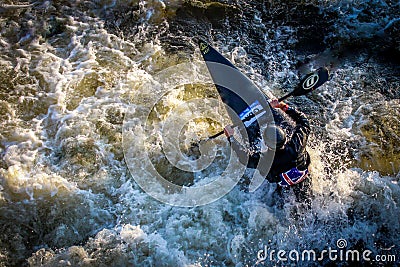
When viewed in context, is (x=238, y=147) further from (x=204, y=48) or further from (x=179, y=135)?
(x=204, y=48)

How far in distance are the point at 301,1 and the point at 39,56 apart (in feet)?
19.1

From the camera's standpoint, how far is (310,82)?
19.6 feet

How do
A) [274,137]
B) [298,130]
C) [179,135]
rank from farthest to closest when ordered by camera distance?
[179,135] < [298,130] < [274,137]

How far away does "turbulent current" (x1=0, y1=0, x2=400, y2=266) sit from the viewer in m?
5.53

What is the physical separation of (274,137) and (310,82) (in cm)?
163

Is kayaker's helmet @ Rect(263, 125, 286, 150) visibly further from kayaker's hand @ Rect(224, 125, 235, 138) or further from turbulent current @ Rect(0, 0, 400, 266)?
turbulent current @ Rect(0, 0, 400, 266)

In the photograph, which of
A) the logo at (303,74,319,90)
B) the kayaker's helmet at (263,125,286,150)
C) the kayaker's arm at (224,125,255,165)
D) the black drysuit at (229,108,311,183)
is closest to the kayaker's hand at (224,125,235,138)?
the kayaker's arm at (224,125,255,165)

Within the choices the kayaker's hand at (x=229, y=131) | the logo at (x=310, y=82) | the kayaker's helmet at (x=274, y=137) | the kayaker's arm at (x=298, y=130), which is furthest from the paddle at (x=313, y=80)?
the kayaker's helmet at (x=274, y=137)

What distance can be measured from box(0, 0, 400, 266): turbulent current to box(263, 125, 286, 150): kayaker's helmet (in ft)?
4.11

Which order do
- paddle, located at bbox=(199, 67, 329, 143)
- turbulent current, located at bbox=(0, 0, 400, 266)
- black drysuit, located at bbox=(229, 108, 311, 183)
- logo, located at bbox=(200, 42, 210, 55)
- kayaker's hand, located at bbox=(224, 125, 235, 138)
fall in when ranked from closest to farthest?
black drysuit, located at bbox=(229, 108, 311, 183), turbulent current, located at bbox=(0, 0, 400, 266), kayaker's hand, located at bbox=(224, 125, 235, 138), paddle, located at bbox=(199, 67, 329, 143), logo, located at bbox=(200, 42, 210, 55)

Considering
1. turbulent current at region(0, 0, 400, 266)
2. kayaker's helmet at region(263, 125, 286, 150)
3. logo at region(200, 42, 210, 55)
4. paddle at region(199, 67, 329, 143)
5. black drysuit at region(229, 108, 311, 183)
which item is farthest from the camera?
logo at region(200, 42, 210, 55)

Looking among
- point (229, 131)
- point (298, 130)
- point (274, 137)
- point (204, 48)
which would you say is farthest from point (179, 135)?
point (274, 137)

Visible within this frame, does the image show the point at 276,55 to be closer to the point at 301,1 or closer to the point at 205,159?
the point at 301,1

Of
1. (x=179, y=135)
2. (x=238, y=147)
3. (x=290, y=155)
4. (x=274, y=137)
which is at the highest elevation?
(x=274, y=137)
